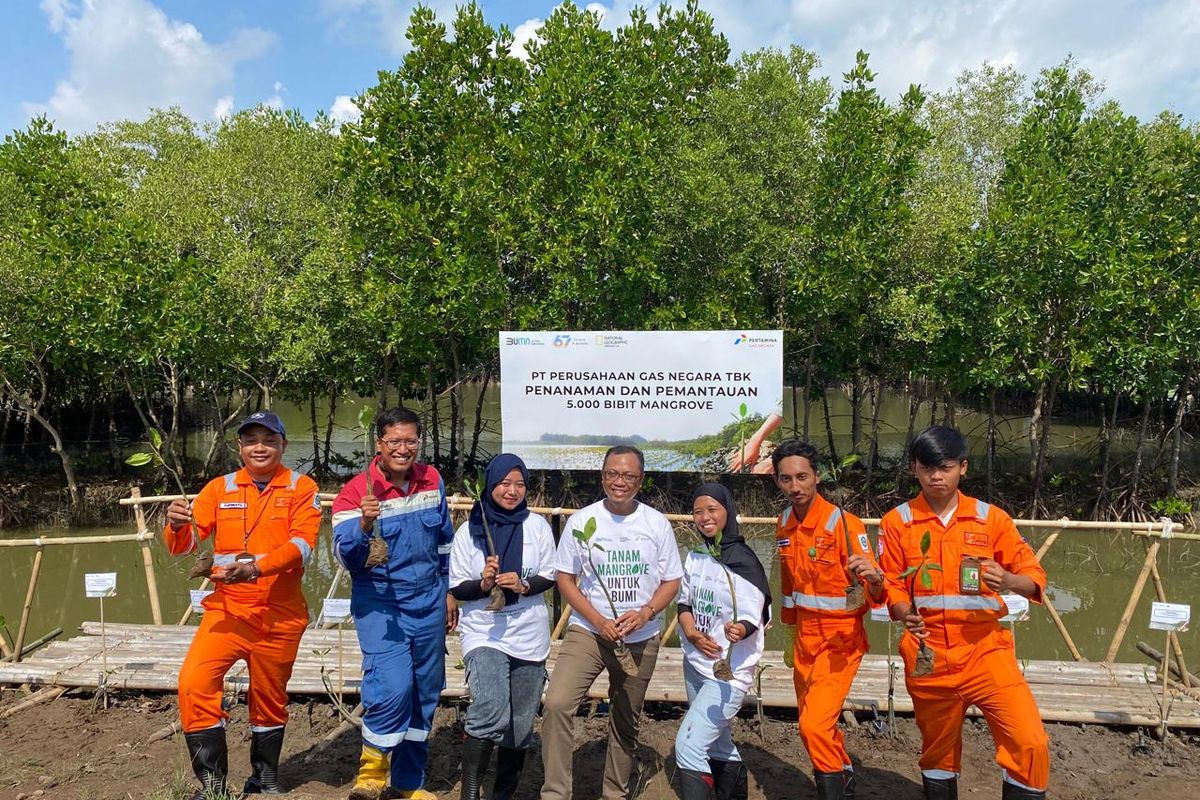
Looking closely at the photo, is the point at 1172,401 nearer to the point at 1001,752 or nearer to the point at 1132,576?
the point at 1132,576

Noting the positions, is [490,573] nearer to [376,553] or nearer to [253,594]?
[376,553]

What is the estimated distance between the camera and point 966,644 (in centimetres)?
282

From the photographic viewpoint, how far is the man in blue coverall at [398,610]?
3.22 metres

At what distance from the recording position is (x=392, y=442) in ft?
10.6

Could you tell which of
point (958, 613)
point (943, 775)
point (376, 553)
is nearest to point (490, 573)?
point (376, 553)

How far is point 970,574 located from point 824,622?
23.2 inches

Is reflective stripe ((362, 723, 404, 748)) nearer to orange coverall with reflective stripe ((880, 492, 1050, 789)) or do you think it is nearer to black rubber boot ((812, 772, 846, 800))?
black rubber boot ((812, 772, 846, 800))

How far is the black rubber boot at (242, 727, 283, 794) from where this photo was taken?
3379 mm

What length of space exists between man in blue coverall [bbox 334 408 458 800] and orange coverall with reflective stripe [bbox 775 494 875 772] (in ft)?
5.00

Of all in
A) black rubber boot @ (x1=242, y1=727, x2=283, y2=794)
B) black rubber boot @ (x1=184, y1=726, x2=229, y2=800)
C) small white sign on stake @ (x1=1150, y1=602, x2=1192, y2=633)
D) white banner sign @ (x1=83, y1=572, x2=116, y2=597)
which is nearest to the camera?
black rubber boot @ (x1=184, y1=726, x2=229, y2=800)

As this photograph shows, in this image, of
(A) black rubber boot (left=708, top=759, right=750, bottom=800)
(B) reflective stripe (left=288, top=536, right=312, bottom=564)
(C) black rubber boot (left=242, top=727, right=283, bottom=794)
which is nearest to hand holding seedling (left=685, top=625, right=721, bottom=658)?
(A) black rubber boot (left=708, top=759, right=750, bottom=800)

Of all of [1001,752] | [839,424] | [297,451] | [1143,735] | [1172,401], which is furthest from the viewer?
[839,424]

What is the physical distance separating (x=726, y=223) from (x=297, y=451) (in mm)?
12561

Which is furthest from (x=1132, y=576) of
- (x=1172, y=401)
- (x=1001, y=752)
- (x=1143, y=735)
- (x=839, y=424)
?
(x=839, y=424)
